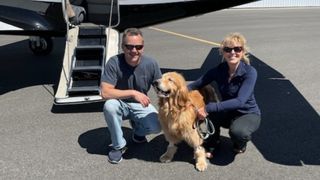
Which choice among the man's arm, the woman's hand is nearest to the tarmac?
the woman's hand

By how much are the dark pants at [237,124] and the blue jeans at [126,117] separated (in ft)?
1.93

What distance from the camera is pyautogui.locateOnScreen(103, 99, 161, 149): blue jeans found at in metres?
3.98

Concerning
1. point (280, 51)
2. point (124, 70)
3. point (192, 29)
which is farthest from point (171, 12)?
point (192, 29)

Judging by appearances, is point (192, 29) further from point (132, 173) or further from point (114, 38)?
point (132, 173)

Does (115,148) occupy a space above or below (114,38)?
below

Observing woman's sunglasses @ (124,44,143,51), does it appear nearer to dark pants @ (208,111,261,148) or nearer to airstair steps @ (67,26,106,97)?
dark pants @ (208,111,261,148)

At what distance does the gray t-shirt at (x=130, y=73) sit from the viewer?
13.4 ft

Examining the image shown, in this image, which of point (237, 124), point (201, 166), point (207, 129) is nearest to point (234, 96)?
point (237, 124)

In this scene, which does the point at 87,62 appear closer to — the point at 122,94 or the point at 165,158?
the point at 122,94

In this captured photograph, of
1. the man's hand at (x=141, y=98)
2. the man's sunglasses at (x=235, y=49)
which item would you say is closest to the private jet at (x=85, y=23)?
the man's hand at (x=141, y=98)

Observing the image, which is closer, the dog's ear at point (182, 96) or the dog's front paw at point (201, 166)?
the dog's ear at point (182, 96)

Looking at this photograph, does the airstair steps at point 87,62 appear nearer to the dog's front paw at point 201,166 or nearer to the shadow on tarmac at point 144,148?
the shadow on tarmac at point 144,148

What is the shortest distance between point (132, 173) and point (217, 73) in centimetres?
126

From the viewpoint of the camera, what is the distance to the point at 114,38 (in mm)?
6340
